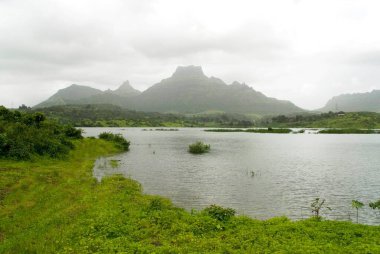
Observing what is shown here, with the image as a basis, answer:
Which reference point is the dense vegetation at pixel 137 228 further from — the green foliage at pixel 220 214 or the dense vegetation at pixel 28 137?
the dense vegetation at pixel 28 137

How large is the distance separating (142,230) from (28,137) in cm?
4897

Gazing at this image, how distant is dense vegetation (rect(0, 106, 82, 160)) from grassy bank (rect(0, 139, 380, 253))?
72.3 feet

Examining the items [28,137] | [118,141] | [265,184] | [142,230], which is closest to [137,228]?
[142,230]

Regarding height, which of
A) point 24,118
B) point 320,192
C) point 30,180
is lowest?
point 320,192

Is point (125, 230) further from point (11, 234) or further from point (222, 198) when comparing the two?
point (222, 198)

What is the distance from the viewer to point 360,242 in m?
22.0

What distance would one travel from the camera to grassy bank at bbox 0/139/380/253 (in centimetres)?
2148

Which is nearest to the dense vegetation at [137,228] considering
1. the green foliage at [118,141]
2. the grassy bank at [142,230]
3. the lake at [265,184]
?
the grassy bank at [142,230]

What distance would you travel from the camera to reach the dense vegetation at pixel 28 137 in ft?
187

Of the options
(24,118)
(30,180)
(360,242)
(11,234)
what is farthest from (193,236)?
(24,118)

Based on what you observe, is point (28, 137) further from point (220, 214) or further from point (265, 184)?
point (220, 214)

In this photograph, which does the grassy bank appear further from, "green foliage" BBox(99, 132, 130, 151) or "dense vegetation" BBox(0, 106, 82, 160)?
"green foliage" BBox(99, 132, 130, 151)

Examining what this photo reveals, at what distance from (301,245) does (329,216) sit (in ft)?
55.2

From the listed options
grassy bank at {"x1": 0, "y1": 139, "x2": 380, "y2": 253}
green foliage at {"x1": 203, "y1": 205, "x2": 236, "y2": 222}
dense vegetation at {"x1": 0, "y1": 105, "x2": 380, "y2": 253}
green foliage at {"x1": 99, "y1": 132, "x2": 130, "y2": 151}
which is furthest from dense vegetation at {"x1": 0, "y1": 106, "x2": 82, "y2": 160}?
green foliage at {"x1": 203, "y1": 205, "x2": 236, "y2": 222}
